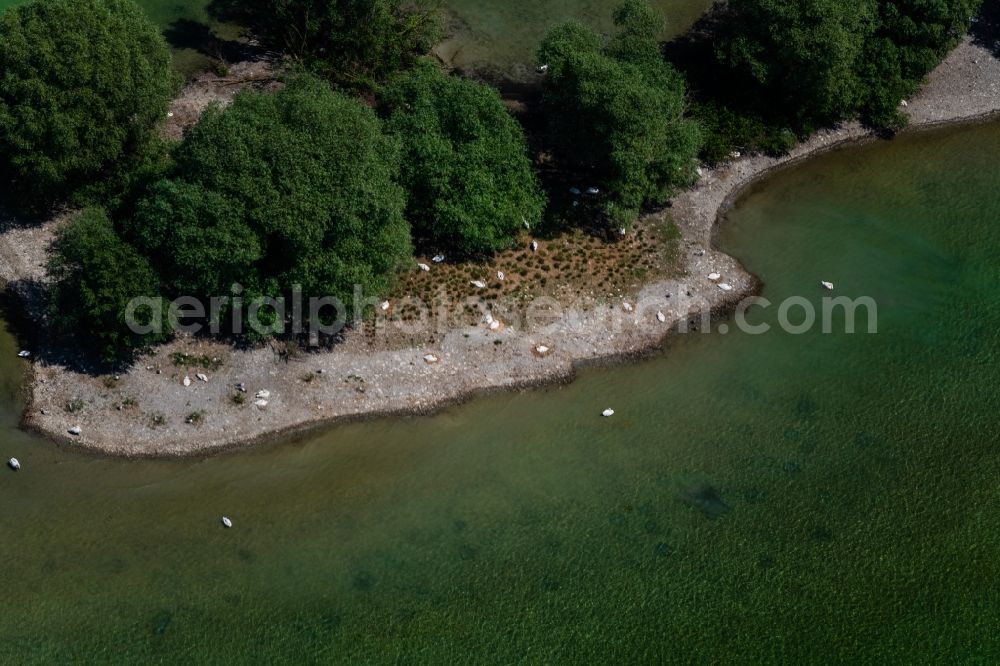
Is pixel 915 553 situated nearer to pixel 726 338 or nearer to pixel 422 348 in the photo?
pixel 726 338

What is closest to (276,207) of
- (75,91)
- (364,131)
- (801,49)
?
(364,131)

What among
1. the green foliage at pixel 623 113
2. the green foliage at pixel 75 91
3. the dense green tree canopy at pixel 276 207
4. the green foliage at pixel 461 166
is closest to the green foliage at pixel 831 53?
the green foliage at pixel 623 113

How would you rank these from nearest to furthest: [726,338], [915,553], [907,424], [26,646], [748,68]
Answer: [26,646]
[915,553]
[907,424]
[726,338]
[748,68]

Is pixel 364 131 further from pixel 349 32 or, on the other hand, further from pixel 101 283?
pixel 101 283

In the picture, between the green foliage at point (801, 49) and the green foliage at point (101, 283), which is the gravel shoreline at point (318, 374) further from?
the green foliage at point (801, 49)

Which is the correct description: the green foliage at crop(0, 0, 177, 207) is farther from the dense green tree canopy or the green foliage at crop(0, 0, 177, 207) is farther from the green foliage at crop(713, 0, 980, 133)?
the green foliage at crop(713, 0, 980, 133)

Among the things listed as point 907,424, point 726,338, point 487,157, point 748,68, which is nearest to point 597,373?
point 726,338

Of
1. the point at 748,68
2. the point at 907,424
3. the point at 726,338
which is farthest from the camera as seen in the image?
the point at 748,68
